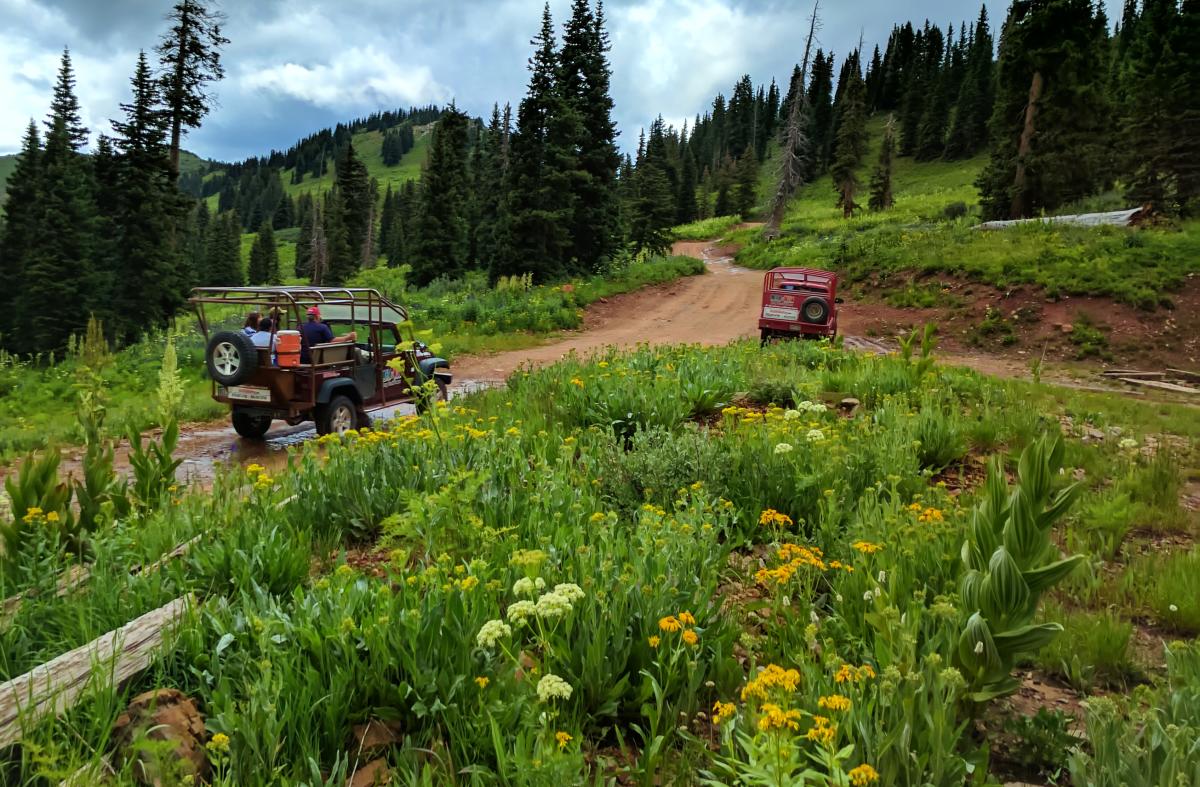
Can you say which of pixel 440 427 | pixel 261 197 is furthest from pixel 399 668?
pixel 261 197

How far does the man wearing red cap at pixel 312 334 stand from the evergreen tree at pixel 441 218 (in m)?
38.5

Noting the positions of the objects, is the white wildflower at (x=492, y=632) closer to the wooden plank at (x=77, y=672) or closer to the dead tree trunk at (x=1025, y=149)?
the wooden plank at (x=77, y=672)

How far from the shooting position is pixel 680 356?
10297mm

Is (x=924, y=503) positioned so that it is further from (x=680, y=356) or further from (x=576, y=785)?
(x=680, y=356)

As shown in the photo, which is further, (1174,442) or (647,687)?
(1174,442)

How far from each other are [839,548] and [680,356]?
668 cm

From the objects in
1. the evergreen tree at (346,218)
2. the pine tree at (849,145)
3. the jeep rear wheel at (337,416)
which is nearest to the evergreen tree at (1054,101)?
the pine tree at (849,145)

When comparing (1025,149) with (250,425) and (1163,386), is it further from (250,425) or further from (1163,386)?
(250,425)

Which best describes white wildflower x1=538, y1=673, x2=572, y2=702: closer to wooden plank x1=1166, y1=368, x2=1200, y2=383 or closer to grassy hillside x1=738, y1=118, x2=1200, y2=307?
wooden plank x1=1166, y1=368, x2=1200, y2=383

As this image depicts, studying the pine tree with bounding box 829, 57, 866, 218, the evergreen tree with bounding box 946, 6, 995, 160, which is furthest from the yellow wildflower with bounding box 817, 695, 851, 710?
the evergreen tree with bounding box 946, 6, 995, 160

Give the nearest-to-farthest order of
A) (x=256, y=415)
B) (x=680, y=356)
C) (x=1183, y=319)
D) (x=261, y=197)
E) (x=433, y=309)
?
(x=256, y=415), (x=680, y=356), (x=1183, y=319), (x=433, y=309), (x=261, y=197)

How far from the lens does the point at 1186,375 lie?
43.5 feet

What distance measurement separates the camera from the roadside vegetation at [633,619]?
7.11 ft

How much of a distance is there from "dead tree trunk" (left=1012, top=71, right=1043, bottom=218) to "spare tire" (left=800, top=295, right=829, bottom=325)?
19.3 m
